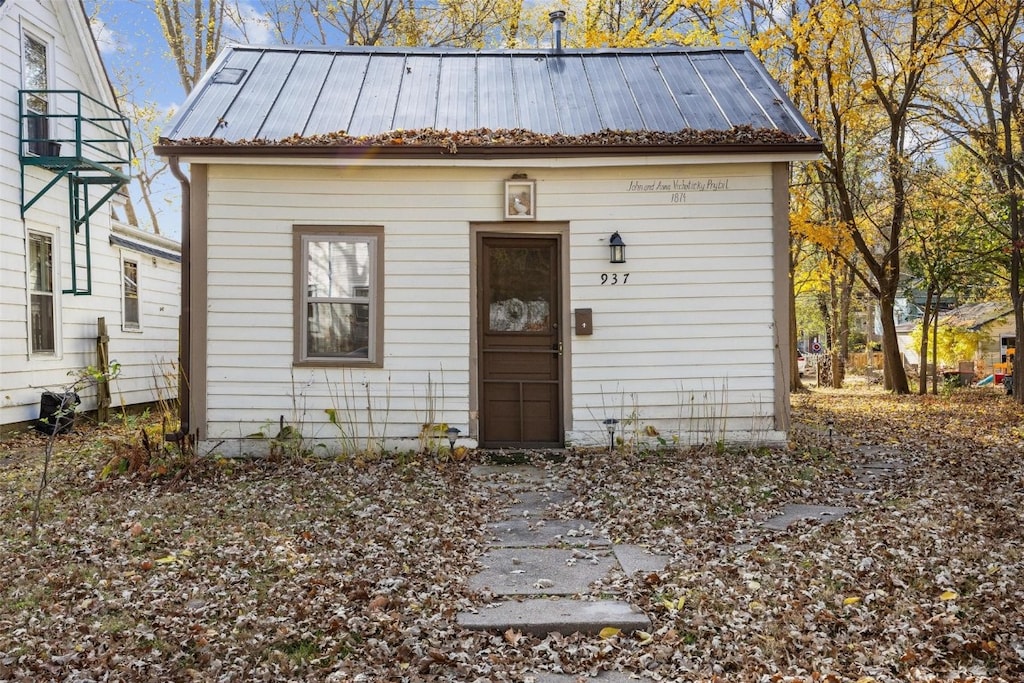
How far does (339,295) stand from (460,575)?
13.8ft

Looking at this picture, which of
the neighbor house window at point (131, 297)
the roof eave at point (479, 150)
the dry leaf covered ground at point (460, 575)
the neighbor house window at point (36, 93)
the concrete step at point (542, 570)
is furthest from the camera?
the neighbor house window at point (131, 297)

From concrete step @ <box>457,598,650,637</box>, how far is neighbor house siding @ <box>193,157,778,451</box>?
13.3 ft

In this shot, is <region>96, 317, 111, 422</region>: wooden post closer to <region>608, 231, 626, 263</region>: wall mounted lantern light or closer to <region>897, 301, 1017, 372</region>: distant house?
<region>608, 231, 626, 263</region>: wall mounted lantern light

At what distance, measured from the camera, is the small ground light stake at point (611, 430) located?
25.9 ft

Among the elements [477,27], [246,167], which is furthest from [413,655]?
[477,27]

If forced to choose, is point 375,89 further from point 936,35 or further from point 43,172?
point 936,35

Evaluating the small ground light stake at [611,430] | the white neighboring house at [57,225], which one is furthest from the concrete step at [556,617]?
the white neighboring house at [57,225]

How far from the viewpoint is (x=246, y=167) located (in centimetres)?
788

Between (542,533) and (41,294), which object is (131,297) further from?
(542,533)

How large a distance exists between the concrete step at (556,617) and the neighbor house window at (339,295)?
438 cm

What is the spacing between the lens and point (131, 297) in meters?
13.4

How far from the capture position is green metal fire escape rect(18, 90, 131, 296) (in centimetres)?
1009

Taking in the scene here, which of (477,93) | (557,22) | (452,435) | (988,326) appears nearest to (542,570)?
(452,435)

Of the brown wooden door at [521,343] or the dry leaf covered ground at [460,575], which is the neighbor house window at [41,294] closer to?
the dry leaf covered ground at [460,575]
